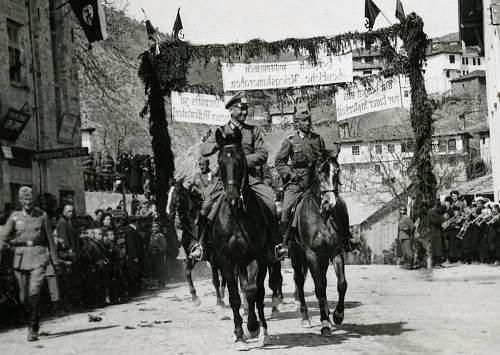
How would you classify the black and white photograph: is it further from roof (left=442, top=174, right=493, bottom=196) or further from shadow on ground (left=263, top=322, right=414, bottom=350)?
roof (left=442, top=174, right=493, bottom=196)

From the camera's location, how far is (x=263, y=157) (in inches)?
427

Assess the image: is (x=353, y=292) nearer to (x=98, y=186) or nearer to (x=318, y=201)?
(x=318, y=201)

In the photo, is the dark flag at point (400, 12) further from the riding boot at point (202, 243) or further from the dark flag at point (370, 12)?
the riding boot at point (202, 243)

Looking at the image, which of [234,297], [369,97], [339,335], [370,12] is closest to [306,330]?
[339,335]

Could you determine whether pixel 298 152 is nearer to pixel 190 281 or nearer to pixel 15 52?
pixel 190 281

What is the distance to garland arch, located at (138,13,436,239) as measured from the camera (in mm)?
22828

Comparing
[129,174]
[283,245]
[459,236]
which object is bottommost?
[459,236]

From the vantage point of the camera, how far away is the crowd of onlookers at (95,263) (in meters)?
14.0

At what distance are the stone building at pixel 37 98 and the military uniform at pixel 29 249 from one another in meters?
7.27

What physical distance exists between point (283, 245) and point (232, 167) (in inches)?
81.9

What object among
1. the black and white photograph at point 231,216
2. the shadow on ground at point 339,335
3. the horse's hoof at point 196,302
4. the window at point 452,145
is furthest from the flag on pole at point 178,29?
the window at point 452,145

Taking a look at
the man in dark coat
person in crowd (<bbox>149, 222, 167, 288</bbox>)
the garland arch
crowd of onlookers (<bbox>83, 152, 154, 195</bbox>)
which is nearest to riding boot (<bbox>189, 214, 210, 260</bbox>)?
the man in dark coat

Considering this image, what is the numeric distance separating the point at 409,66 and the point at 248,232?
14099mm

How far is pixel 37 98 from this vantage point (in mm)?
24062
